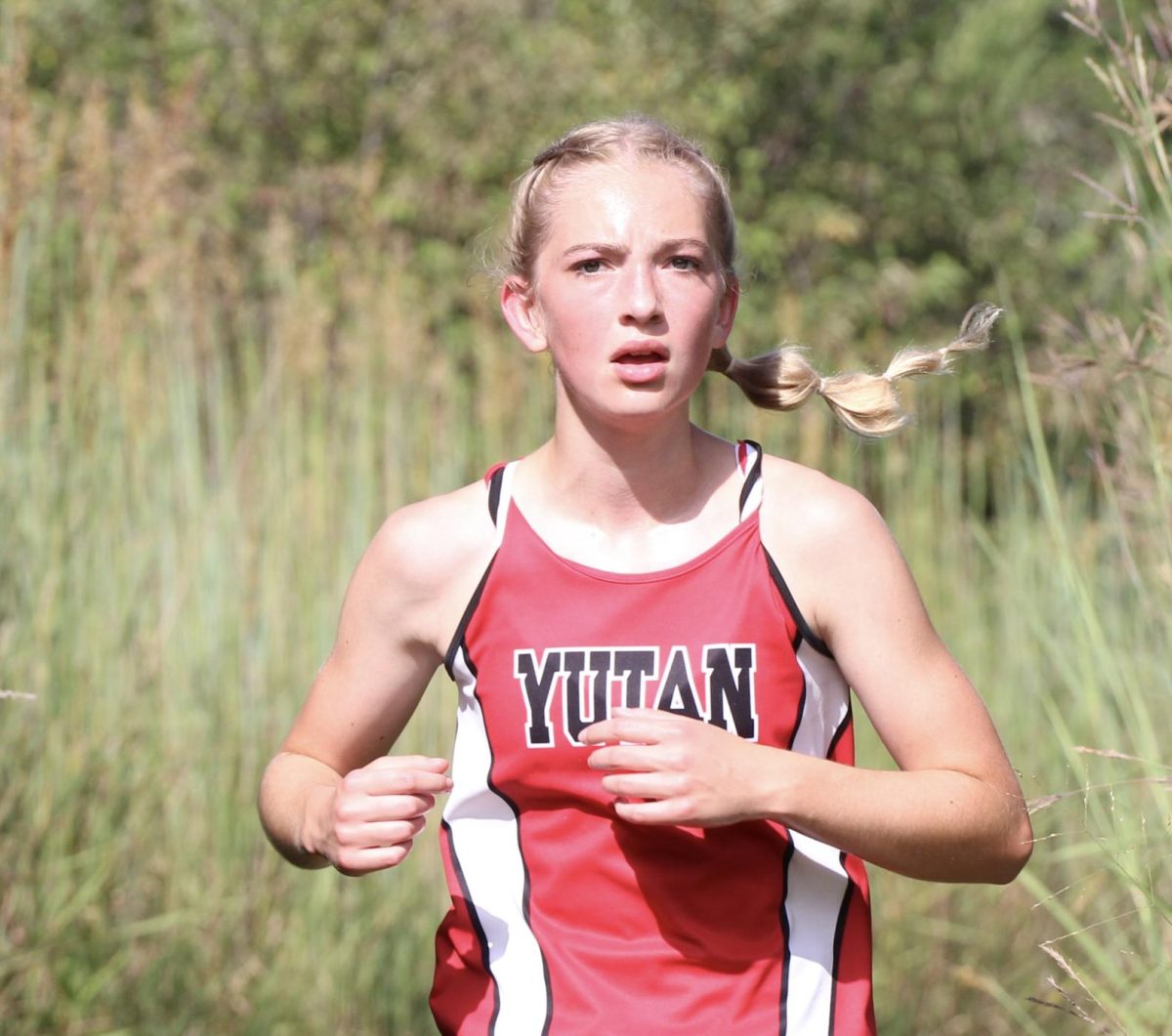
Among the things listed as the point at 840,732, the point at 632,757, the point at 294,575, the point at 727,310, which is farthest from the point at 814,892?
the point at 294,575

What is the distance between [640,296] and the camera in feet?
7.14

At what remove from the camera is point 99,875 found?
155 inches

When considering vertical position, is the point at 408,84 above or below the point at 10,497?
above

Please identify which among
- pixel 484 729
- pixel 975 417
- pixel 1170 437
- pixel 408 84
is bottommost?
pixel 484 729

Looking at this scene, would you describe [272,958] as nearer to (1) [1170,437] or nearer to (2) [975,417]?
(1) [1170,437]

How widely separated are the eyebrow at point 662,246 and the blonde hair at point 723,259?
0.03m

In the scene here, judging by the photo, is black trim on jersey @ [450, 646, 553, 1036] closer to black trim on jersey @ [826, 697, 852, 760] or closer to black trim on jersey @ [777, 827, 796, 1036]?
black trim on jersey @ [777, 827, 796, 1036]

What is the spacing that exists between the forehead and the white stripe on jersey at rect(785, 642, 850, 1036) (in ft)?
1.89

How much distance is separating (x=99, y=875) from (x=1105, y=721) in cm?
231

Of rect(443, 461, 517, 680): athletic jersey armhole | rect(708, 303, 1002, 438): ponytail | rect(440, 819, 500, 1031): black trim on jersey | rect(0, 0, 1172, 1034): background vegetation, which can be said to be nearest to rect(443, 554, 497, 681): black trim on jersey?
rect(443, 461, 517, 680): athletic jersey armhole

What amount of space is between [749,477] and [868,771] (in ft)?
1.47

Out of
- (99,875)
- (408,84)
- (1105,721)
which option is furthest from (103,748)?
(408,84)

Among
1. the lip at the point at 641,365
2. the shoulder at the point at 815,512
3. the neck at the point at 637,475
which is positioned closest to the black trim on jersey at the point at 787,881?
the shoulder at the point at 815,512

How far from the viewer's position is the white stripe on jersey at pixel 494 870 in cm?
218
